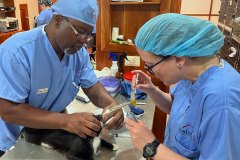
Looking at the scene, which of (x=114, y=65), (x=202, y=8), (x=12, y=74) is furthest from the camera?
(x=202, y=8)

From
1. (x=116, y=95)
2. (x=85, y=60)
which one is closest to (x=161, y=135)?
(x=116, y=95)

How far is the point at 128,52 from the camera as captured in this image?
6.30ft

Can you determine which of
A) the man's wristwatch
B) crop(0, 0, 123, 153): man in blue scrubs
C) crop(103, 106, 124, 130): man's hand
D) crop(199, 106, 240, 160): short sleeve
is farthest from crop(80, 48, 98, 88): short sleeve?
crop(199, 106, 240, 160): short sleeve

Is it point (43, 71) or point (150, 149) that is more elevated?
point (43, 71)

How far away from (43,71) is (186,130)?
666mm

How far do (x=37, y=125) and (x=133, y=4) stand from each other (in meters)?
1.28

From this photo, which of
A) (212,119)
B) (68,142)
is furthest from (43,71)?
(212,119)

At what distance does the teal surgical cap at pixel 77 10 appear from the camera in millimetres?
962

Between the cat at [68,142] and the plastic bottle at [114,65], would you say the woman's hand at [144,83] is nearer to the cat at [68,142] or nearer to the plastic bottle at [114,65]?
the cat at [68,142]

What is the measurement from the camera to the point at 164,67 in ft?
2.64

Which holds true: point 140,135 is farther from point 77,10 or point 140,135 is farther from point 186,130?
point 77,10

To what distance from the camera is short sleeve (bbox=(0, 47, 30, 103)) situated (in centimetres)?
91

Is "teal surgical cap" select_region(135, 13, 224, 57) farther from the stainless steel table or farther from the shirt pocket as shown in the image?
the stainless steel table

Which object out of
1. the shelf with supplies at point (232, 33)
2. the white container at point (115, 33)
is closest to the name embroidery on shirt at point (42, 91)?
the white container at point (115, 33)
